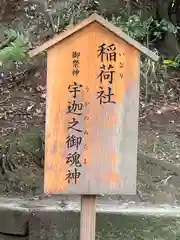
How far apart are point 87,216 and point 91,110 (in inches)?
24.2

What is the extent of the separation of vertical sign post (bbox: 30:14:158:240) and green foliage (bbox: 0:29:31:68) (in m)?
2.68

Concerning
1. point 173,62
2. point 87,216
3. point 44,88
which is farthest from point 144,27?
point 87,216

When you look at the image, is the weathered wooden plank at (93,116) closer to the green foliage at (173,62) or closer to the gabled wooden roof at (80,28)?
the gabled wooden roof at (80,28)

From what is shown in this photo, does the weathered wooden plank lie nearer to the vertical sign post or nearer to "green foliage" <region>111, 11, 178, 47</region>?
the vertical sign post

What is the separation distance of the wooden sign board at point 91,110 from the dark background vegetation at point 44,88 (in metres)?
1.04

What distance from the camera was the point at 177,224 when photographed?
3.10 m

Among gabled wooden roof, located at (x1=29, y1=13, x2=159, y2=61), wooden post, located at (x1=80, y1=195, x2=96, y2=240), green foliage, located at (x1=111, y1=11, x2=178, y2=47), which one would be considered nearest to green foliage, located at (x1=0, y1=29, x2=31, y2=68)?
green foliage, located at (x1=111, y1=11, x2=178, y2=47)

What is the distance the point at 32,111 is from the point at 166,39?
6.69 feet

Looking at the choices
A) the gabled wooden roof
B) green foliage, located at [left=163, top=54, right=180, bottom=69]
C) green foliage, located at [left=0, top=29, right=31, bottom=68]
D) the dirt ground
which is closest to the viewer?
the gabled wooden roof

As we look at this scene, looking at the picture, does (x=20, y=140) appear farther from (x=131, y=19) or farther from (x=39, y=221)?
(x=131, y=19)

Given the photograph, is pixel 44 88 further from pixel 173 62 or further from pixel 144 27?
pixel 173 62

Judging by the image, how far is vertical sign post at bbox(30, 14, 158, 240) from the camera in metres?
2.49

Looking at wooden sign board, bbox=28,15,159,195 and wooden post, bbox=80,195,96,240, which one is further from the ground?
wooden sign board, bbox=28,15,159,195

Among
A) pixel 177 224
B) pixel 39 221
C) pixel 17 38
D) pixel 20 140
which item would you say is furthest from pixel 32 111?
pixel 177 224
